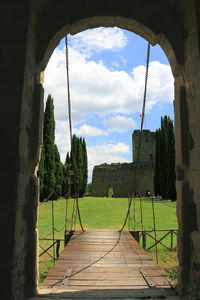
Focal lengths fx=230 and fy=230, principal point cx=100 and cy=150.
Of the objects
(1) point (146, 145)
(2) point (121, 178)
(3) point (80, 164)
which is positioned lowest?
(2) point (121, 178)

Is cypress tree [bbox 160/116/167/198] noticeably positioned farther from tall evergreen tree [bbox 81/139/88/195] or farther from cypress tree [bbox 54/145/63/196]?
cypress tree [bbox 54/145/63/196]

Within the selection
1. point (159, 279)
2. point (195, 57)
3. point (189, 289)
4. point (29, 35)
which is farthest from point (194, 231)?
point (29, 35)

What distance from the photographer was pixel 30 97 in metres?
2.25

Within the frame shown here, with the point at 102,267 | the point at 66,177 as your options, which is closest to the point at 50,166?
the point at 66,177

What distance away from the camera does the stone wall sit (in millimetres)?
28062

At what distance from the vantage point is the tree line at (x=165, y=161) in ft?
66.5

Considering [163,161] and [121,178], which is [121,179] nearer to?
[121,178]

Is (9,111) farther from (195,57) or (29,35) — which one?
(195,57)

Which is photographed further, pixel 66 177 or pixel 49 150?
pixel 66 177

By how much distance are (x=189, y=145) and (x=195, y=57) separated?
32.9 inches

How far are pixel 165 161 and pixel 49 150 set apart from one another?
35.1 ft

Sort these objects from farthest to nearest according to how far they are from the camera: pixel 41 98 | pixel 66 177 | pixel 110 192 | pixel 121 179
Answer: pixel 121 179 → pixel 110 192 → pixel 66 177 → pixel 41 98

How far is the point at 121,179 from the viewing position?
94.9ft

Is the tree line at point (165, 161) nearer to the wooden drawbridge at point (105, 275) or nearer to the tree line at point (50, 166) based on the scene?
the tree line at point (50, 166)
